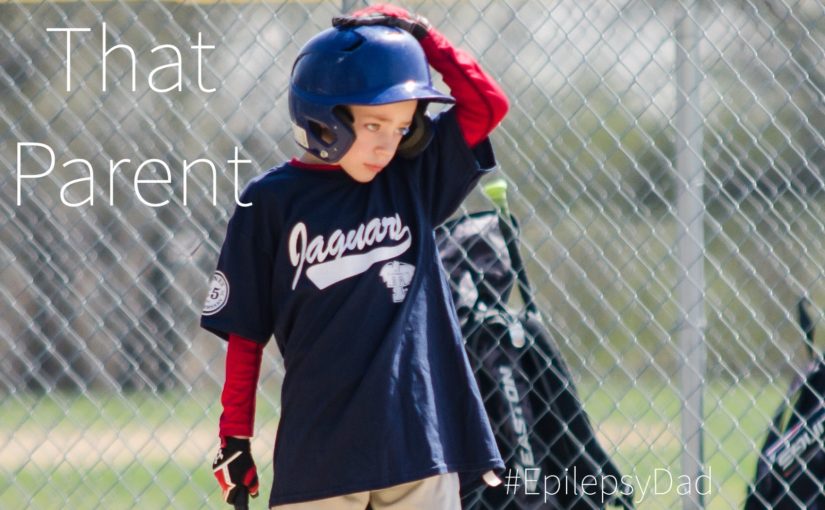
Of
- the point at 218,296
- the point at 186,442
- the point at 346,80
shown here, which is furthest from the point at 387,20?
the point at 186,442

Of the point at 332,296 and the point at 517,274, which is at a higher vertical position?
the point at 332,296

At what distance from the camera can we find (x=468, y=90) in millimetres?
2764

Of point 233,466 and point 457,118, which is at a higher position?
point 457,118

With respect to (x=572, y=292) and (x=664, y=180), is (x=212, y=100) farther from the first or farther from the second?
(x=572, y=292)

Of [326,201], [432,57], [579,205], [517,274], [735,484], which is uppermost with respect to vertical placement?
[432,57]

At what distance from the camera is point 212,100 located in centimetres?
447

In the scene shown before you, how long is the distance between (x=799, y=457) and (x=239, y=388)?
1860 mm

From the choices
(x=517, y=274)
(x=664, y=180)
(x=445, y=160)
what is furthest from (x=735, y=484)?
(x=445, y=160)

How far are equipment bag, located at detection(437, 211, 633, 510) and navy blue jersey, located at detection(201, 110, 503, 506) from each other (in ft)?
2.60

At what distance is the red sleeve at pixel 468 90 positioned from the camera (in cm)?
276

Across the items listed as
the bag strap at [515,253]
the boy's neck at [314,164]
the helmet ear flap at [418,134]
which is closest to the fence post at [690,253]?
the bag strap at [515,253]

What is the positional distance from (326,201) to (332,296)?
21 cm

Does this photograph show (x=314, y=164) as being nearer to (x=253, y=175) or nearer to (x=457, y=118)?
(x=457, y=118)

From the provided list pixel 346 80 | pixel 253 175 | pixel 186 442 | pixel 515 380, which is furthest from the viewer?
pixel 186 442
